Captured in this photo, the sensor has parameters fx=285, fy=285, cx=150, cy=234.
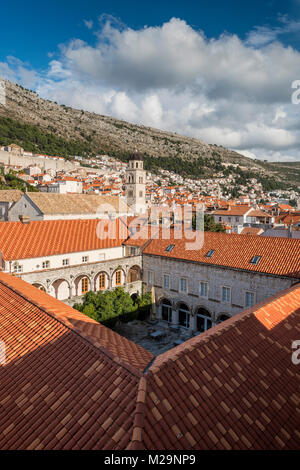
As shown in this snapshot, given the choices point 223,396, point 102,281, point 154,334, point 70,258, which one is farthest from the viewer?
point 102,281

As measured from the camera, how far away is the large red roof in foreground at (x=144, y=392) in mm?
5582

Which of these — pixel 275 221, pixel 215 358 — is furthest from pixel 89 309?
pixel 275 221

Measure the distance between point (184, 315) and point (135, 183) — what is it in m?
34.7

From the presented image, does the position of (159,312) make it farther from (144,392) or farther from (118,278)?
(144,392)

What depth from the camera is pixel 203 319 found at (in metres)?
24.5

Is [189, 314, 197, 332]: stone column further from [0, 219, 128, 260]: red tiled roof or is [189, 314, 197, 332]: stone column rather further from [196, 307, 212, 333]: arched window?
[0, 219, 128, 260]: red tiled roof

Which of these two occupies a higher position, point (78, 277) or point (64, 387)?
point (64, 387)

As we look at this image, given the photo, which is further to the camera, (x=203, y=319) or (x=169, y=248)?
(x=169, y=248)

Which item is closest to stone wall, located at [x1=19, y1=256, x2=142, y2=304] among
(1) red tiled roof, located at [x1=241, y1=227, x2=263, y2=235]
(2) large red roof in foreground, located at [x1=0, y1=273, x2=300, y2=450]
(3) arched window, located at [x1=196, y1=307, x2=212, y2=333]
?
(3) arched window, located at [x1=196, y1=307, x2=212, y2=333]

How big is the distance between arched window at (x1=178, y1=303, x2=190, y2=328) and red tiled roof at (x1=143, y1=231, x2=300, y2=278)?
4.64 metres

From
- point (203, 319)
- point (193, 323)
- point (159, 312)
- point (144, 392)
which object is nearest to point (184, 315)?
point (193, 323)

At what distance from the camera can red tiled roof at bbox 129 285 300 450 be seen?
5.56m
